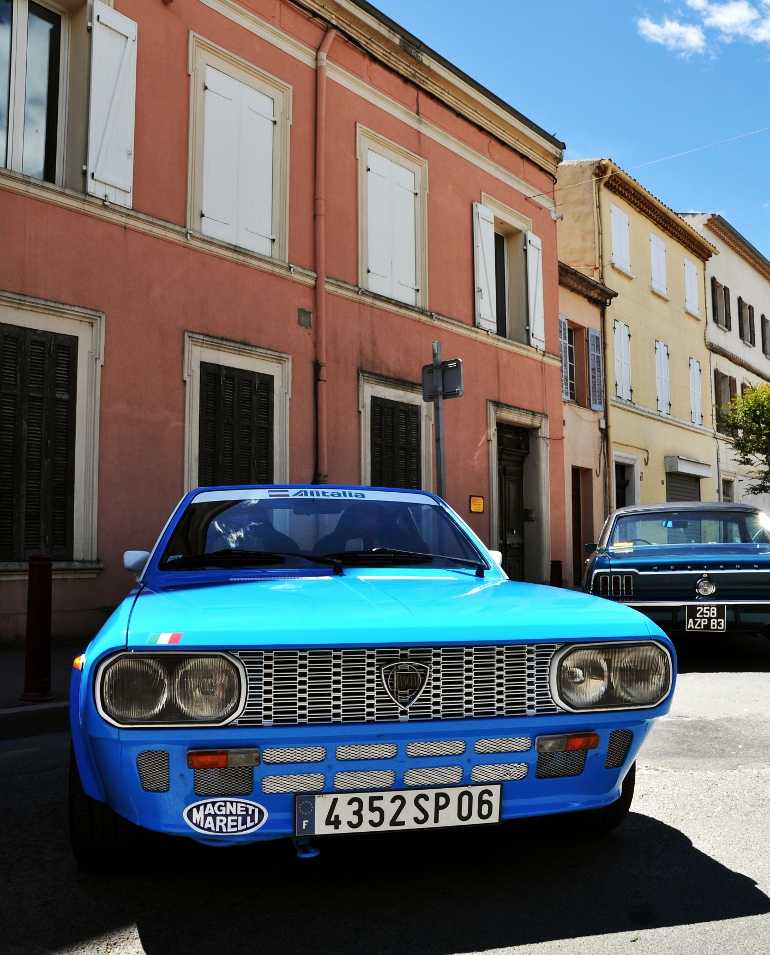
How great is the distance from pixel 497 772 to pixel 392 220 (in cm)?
1101

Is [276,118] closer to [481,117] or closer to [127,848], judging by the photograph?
[481,117]

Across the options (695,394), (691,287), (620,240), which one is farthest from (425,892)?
(691,287)

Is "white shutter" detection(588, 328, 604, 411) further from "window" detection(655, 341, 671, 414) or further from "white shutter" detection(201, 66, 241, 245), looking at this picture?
"white shutter" detection(201, 66, 241, 245)

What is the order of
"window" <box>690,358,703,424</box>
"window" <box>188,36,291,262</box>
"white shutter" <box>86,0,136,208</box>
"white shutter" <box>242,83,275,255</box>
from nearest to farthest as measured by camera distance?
"white shutter" <box>86,0,136,208</box> < "window" <box>188,36,291,262</box> < "white shutter" <box>242,83,275,255</box> < "window" <box>690,358,703,424</box>

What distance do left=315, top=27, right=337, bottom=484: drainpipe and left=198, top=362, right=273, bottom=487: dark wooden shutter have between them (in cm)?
70

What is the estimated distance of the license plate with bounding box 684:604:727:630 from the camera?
6.94 m

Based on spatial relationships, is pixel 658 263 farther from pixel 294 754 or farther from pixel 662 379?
pixel 294 754

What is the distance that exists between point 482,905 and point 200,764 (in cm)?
87

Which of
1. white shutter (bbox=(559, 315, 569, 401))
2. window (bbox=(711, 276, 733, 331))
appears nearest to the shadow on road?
white shutter (bbox=(559, 315, 569, 401))

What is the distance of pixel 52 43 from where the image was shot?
896 centimetres

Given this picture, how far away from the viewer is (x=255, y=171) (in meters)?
10.6

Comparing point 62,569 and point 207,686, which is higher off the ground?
point 62,569

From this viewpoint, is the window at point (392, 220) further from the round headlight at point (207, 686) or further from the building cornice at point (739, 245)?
the building cornice at point (739, 245)

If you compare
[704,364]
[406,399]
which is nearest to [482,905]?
[406,399]
